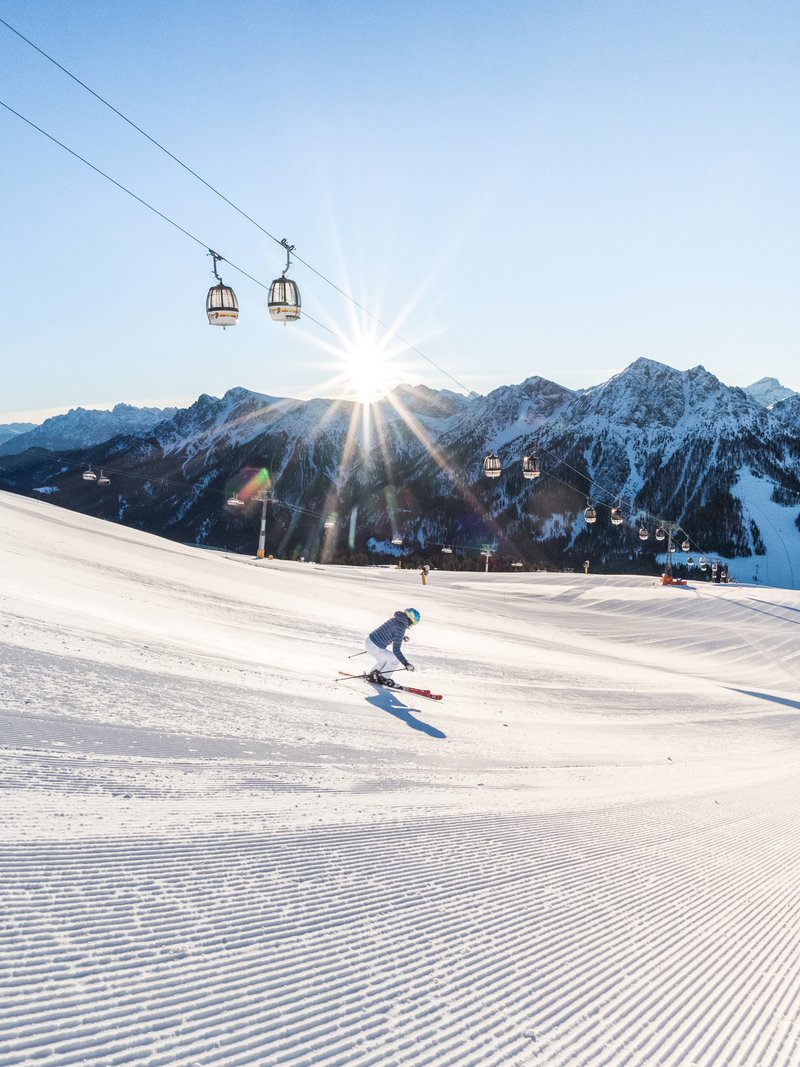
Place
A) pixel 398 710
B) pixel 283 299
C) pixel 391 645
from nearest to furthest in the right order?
pixel 398 710, pixel 391 645, pixel 283 299

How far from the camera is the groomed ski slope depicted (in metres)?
2.42

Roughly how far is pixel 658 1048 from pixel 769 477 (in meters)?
205

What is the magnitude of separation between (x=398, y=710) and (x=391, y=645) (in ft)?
5.94

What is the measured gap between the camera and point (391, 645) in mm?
10719

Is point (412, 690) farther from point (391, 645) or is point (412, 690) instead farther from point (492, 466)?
point (492, 466)

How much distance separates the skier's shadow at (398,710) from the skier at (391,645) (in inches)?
19.7

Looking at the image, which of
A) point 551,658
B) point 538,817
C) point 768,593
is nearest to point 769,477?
point 768,593

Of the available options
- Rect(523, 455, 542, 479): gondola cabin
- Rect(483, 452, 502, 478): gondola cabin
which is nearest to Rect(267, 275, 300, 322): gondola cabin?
Rect(483, 452, 502, 478): gondola cabin

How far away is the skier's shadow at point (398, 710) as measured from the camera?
8188 millimetres

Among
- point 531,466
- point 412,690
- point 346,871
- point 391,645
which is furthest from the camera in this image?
point 531,466

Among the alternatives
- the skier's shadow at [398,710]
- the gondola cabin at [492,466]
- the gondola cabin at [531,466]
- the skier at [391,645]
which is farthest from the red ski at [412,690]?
the gondola cabin at [531,466]

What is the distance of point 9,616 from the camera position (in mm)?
7660

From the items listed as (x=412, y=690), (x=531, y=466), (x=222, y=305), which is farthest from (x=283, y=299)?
(x=531, y=466)

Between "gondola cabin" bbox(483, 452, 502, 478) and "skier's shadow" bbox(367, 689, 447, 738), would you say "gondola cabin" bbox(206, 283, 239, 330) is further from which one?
"gondola cabin" bbox(483, 452, 502, 478)
